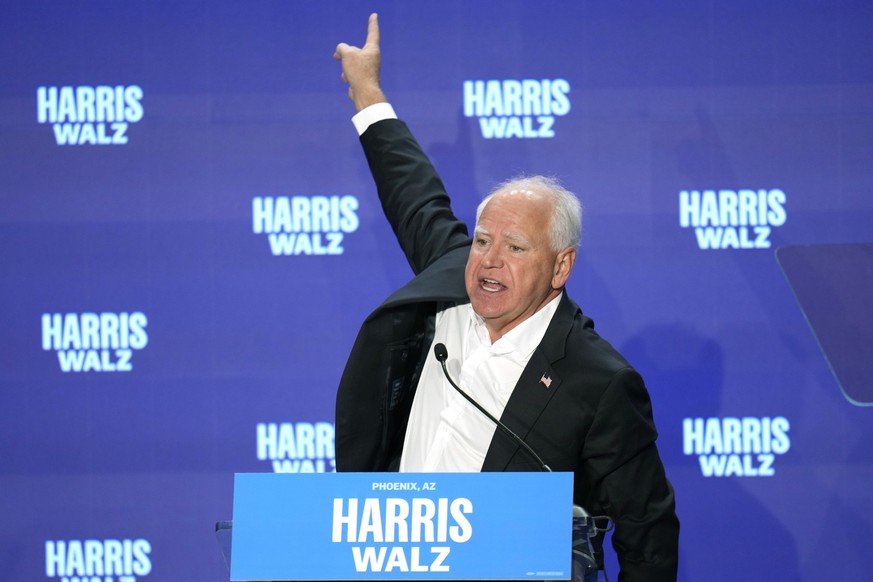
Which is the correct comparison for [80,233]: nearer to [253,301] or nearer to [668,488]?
[253,301]

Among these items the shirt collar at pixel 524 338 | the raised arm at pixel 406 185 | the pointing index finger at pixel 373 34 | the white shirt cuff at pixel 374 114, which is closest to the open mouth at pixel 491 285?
the shirt collar at pixel 524 338

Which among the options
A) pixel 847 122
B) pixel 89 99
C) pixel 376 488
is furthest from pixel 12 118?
pixel 847 122

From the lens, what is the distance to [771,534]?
341 cm

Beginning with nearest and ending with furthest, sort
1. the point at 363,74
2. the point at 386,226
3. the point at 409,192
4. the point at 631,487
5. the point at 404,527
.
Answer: the point at 404,527
the point at 631,487
the point at 409,192
the point at 363,74
the point at 386,226

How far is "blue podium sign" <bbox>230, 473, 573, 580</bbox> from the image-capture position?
147 cm

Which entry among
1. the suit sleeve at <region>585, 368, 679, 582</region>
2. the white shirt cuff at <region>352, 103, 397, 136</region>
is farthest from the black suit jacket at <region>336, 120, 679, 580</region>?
the white shirt cuff at <region>352, 103, 397, 136</region>

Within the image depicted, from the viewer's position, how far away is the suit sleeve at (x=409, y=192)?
2338mm

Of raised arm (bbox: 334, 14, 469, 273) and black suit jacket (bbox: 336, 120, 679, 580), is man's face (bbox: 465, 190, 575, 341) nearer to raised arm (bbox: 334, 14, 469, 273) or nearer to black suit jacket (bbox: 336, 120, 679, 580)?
black suit jacket (bbox: 336, 120, 679, 580)

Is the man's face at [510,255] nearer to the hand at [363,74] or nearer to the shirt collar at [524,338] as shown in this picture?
the shirt collar at [524,338]

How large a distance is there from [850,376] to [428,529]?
2.35m

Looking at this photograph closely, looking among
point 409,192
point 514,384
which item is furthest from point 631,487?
point 409,192

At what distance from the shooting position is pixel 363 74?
2.48m

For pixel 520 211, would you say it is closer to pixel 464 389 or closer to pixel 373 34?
pixel 464 389

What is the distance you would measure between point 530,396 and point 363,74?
3.20ft
